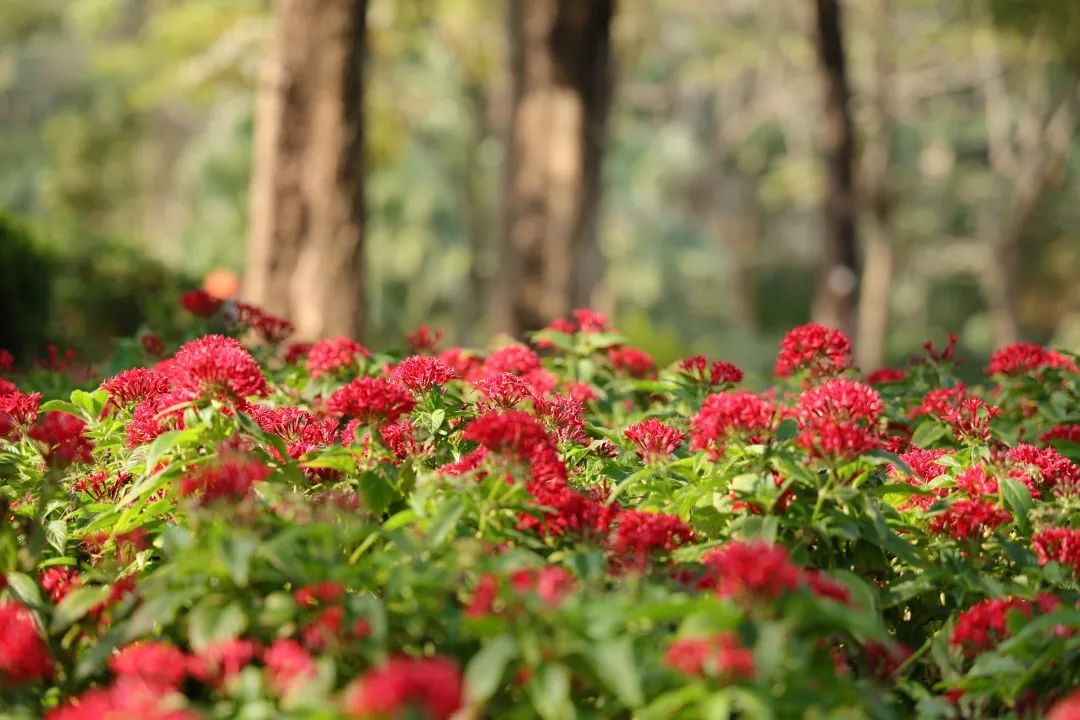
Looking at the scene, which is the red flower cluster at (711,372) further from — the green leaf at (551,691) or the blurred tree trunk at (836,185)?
the blurred tree trunk at (836,185)

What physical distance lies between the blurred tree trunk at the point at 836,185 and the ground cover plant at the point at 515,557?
8.47 meters

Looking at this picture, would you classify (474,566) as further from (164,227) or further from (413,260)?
(164,227)

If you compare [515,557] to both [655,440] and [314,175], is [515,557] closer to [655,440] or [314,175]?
[655,440]

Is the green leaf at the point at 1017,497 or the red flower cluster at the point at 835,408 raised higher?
the red flower cluster at the point at 835,408

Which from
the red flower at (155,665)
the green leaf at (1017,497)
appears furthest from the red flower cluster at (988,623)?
the red flower at (155,665)

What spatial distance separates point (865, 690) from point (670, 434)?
895mm

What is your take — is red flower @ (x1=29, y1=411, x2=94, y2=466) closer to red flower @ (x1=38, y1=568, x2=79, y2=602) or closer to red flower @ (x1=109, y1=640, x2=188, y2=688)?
red flower @ (x1=38, y1=568, x2=79, y2=602)

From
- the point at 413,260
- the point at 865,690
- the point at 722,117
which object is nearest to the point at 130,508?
the point at 865,690

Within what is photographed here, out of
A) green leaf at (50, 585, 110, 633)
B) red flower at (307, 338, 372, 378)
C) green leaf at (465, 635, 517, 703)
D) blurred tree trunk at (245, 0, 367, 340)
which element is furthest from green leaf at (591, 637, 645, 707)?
blurred tree trunk at (245, 0, 367, 340)

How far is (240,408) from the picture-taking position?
2258 millimetres

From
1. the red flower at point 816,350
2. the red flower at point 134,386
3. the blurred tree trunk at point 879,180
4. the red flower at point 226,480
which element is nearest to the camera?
the red flower at point 226,480

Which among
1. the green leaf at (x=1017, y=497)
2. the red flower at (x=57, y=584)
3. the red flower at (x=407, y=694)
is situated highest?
the green leaf at (x=1017, y=497)

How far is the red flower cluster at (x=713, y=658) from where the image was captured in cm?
158

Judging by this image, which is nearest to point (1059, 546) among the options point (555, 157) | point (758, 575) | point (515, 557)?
point (758, 575)
